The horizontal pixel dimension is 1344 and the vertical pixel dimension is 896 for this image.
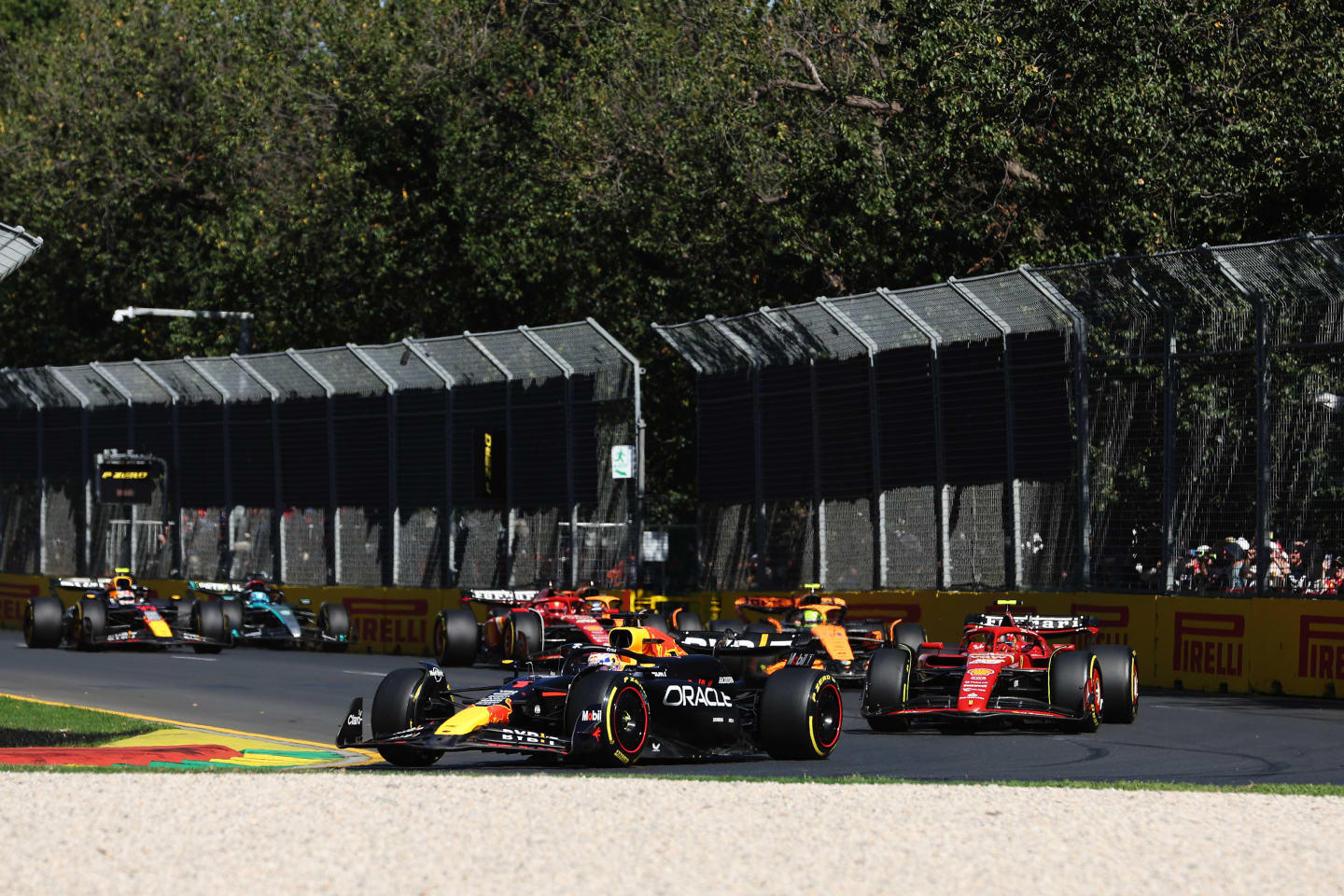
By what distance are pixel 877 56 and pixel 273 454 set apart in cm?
1208

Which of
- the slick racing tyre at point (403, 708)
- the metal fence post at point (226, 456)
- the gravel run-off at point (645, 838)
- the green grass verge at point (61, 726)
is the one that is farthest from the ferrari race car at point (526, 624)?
the gravel run-off at point (645, 838)

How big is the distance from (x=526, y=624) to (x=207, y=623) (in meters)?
6.65

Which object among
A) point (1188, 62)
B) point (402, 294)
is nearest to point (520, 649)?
point (1188, 62)

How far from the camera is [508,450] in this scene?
101ft

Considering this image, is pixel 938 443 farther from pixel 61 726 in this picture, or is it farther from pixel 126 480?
pixel 126 480

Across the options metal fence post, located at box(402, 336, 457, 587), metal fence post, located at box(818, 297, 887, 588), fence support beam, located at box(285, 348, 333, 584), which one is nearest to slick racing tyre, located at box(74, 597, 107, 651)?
fence support beam, located at box(285, 348, 333, 584)

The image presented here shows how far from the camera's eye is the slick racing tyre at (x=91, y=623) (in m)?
28.9

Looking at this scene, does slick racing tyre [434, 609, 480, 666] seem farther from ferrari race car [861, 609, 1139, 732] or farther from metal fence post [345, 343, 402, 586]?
ferrari race car [861, 609, 1139, 732]

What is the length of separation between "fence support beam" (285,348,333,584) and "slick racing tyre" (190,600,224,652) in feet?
13.6

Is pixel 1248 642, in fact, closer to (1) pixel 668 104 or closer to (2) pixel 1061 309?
(2) pixel 1061 309

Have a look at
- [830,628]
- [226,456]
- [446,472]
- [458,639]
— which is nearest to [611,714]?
[830,628]

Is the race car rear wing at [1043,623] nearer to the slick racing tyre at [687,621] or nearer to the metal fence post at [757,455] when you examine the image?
the slick racing tyre at [687,621]

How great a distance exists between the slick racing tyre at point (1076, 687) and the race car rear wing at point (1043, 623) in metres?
0.78

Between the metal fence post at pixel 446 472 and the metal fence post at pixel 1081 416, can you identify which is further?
the metal fence post at pixel 446 472
